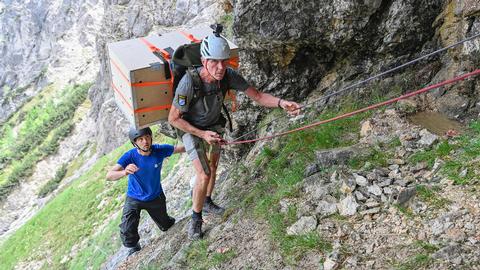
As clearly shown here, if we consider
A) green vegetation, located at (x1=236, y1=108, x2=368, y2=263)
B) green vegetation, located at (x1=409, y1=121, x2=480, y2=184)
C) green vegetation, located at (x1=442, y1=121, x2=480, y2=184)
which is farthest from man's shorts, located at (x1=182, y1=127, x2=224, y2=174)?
green vegetation, located at (x1=442, y1=121, x2=480, y2=184)

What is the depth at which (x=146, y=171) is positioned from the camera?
816 cm

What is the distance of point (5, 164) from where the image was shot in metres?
63.0

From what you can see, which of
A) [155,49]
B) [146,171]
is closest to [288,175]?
[146,171]

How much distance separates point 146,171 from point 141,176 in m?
0.16

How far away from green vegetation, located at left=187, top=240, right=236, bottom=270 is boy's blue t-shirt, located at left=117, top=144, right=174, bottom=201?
1.76 metres

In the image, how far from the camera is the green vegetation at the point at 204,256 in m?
6.24

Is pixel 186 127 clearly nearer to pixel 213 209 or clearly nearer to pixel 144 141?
pixel 144 141

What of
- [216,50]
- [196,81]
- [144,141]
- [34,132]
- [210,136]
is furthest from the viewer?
[34,132]

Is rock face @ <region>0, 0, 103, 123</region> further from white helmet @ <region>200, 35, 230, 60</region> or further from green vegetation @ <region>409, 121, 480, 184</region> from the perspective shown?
green vegetation @ <region>409, 121, 480, 184</region>

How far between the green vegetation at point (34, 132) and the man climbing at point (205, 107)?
49.5 meters

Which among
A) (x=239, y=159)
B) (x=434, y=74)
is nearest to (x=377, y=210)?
(x=434, y=74)

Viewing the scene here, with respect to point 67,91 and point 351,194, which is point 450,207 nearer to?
point 351,194

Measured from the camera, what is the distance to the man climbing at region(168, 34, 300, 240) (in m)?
6.22

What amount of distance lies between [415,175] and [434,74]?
2.66 m
